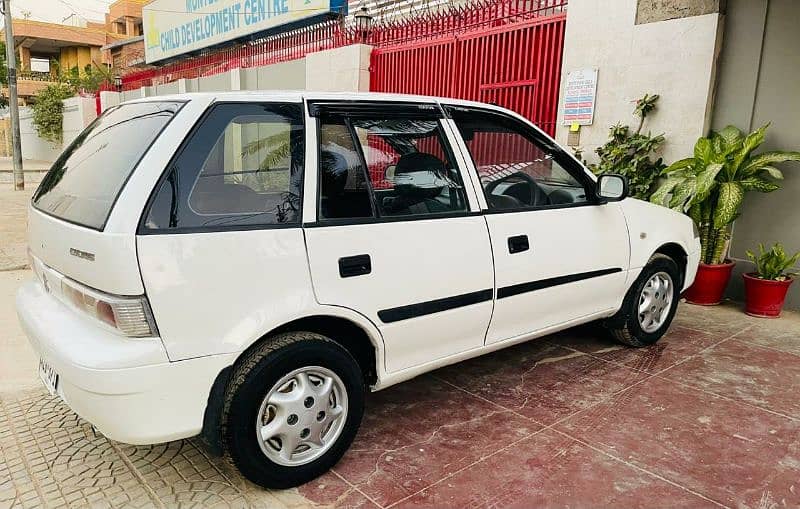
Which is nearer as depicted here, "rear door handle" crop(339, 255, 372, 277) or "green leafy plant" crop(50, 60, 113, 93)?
"rear door handle" crop(339, 255, 372, 277)

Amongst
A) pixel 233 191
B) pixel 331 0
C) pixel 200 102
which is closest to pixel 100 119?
pixel 200 102

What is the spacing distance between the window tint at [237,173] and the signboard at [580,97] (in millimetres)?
4457

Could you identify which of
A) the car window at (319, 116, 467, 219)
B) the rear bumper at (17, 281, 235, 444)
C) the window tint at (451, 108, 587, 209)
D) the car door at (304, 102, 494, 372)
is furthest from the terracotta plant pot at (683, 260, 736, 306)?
the rear bumper at (17, 281, 235, 444)

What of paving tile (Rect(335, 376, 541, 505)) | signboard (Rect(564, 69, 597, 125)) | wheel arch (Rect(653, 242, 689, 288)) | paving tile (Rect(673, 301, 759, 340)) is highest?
signboard (Rect(564, 69, 597, 125))

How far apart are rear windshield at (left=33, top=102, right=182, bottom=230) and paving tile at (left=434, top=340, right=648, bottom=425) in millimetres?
2318

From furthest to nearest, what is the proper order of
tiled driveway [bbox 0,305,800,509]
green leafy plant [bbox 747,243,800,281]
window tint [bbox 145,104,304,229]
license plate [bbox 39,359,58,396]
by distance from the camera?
green leafy plant [bbox 747,243,800,281], tiled driveway [bbox 0,305,800,509], license plate [bbox 39,359,58,396], window tint [bbox 145,104,304,229]

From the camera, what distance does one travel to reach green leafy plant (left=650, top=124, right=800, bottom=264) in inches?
198

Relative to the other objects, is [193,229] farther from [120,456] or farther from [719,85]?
[719,85]

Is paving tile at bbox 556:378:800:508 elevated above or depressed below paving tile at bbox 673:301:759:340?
below

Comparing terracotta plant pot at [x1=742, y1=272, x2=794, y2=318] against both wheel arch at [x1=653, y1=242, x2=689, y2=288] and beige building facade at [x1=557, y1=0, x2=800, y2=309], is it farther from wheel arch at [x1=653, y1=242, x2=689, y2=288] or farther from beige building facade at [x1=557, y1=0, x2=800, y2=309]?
wheel arch at [x1=653, y1=242, x2=689, y2=288]

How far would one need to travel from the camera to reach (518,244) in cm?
325

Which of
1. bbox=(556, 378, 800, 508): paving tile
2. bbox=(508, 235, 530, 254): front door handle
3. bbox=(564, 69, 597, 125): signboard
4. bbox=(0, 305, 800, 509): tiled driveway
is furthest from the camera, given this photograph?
bbox=(564, 69, 597, 125): signboard

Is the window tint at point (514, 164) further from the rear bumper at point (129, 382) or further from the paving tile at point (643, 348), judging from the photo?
the rear bumper at point (129, 382)

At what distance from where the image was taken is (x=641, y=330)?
4.31 metres
